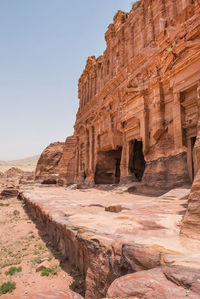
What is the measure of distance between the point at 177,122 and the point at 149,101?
9.72 feet

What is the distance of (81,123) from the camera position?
2227 centimetres

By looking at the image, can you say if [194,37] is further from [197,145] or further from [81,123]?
[81,123]

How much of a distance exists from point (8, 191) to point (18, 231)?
12674 millimetres

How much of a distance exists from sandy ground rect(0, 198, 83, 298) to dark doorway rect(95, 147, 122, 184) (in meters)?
11.6

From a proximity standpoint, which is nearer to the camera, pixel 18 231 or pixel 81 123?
pixel 18 231

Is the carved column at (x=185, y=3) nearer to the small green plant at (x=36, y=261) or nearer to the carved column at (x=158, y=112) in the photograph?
the carved column at (x=158, y=112)

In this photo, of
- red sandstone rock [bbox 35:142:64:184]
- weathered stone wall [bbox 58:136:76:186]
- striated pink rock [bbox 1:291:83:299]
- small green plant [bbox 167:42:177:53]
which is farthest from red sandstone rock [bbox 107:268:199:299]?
red sandstone rock [bbox 35:142:64:184]

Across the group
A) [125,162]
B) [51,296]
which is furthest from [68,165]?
[51,296]

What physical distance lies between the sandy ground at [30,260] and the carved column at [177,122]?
6.74 meters

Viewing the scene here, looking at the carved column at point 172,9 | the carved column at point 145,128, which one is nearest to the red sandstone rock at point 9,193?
the carved column at point 145,128

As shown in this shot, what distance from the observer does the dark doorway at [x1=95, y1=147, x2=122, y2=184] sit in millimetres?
17781

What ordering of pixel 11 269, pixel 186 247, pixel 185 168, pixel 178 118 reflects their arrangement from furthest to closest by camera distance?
pixel 178 118 → pixel 185 168 → pixel 11 269 → pixel 186 247

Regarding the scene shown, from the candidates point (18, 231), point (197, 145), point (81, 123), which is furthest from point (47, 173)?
→ point (197, 145)

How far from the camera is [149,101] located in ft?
36.8
